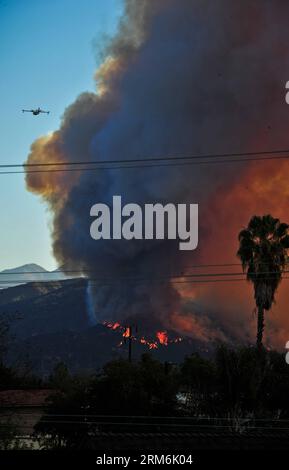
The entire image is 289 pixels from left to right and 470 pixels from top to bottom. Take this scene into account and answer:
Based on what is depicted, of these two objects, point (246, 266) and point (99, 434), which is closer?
point (99, 434)

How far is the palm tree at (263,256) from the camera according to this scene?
159 ft

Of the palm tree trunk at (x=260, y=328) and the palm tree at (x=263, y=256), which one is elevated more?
the palm tree at (x=263, y=256)

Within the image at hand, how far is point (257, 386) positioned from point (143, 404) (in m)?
8.12

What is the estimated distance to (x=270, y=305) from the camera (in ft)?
160

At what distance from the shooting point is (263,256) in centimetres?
4928

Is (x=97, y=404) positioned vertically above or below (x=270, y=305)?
below

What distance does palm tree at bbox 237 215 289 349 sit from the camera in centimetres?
4841

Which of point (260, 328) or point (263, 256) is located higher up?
point (263, 256)

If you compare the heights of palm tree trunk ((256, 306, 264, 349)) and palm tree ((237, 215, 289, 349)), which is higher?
palm tree ((237, 215, 289, 349))
